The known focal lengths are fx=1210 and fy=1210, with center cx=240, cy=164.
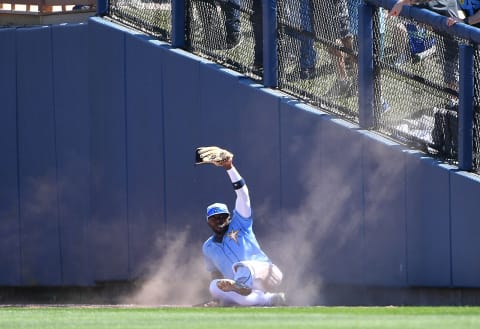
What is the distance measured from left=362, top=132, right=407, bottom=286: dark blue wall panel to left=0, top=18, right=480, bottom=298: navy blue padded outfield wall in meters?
0.01

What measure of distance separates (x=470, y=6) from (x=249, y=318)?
4.26m

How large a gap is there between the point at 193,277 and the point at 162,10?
283 centimetres

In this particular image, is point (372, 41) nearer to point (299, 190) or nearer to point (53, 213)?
point (299, 190)

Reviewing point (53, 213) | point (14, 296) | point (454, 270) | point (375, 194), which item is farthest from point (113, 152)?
point (454, 270)

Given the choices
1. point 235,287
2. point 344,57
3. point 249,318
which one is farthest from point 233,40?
point 249,318

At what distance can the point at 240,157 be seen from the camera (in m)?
11.7

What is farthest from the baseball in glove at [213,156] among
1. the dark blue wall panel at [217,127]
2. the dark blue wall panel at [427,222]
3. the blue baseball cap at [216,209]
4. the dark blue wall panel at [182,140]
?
the dark blue wall panel at [427,222]

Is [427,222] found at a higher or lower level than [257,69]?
lower

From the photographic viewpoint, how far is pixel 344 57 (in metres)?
11.2

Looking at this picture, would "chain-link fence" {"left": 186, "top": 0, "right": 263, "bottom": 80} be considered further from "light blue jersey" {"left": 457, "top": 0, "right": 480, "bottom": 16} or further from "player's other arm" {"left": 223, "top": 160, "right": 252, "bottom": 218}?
"light blue jersey" {"left": 457, "top": 0, "right": 480, "bottom": 16}

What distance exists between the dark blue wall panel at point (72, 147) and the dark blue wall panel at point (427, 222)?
3.74 meters

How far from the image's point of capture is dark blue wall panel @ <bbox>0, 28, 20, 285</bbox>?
43.3 feet

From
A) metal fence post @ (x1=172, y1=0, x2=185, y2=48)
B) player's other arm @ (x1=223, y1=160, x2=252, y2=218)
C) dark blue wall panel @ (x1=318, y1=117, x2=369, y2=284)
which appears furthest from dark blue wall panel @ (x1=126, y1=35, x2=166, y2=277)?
dark blue wall panel @ (x1=318, y1=117, x2=369, y2=284)

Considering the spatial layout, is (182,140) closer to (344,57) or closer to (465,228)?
(344,57)
